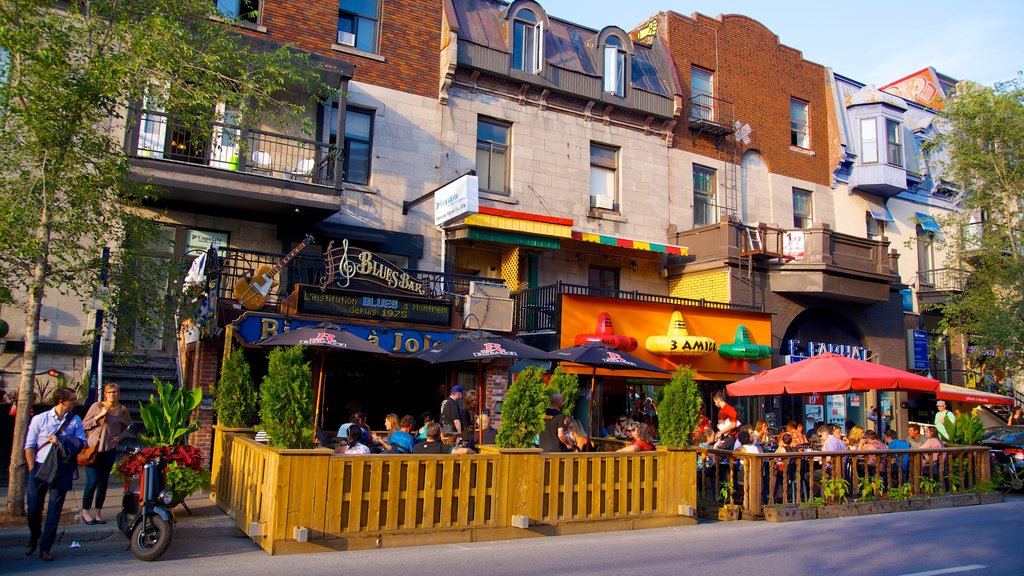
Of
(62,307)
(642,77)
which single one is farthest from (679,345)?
(62,307)

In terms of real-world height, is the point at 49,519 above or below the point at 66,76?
below

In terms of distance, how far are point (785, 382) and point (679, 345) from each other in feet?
15.2

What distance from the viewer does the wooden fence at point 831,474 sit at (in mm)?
12242

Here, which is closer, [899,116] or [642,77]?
[642,77]

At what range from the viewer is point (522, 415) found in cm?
1023

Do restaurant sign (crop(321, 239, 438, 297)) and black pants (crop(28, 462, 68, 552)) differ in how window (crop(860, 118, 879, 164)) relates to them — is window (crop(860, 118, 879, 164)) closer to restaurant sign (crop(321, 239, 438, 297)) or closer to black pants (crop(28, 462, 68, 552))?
restaurant sign (crop(321, 239, 438, 297))

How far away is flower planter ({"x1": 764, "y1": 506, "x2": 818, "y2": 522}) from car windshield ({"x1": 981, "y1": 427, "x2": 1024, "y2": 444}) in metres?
7.63

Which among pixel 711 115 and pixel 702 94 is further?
pixel 711 115

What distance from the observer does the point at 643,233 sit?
22.4 metres

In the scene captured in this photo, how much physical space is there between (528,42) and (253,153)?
8062 millimetres

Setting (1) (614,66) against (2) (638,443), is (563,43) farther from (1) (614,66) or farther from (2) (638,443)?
(2) (638,443)

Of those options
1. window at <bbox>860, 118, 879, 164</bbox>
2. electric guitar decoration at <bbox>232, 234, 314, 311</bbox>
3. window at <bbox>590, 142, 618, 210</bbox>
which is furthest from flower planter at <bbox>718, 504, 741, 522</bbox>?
window at <bbox>860, 118, 879, 164</bbox>

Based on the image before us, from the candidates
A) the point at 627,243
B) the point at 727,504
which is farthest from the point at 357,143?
the point at 727,504

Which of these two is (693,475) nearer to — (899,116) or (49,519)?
(49,519)
